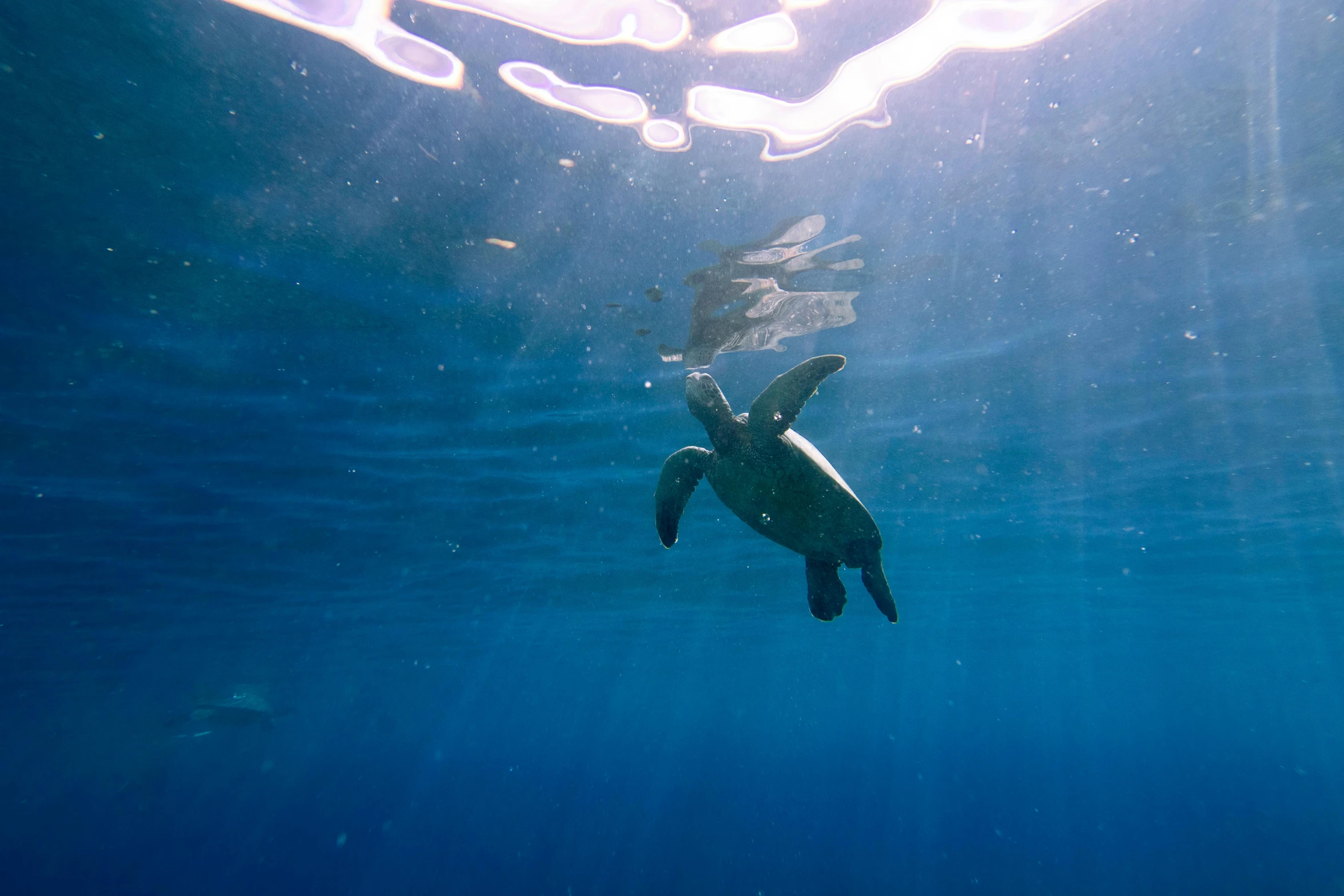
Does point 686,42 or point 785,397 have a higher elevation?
point 686,42

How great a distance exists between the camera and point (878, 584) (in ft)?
18.4

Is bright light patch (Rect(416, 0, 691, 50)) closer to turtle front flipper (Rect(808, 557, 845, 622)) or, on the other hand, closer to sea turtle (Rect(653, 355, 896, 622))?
sea turtle (Rect(653, 355, 896, 622))

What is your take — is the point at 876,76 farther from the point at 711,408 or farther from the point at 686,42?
the point at 711,408

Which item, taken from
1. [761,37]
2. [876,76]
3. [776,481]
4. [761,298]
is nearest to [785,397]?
[776,481]

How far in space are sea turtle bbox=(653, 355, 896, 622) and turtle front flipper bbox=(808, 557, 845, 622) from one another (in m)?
0.25

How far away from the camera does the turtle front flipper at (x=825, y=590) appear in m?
6.27

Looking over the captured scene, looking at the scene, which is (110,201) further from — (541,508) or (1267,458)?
(1267,458)

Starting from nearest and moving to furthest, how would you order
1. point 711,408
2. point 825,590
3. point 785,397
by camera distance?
point 785,397, point 711,408, point 825,590

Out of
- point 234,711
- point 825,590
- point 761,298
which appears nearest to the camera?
point 825,590

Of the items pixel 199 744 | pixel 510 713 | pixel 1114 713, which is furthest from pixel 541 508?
pixel 1114 713

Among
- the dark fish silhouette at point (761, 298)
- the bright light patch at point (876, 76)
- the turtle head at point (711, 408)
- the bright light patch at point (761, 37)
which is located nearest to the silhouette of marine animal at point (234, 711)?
the dark fish silhouette at point (761, 298)

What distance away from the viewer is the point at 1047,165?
729 centimetres

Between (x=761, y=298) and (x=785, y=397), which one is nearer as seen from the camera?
(x=785, y=397)

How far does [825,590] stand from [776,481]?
71.2 inches
